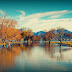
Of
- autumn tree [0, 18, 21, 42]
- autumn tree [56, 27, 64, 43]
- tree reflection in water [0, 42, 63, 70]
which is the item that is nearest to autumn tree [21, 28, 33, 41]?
autumn tree [56, 27, 64, 43]

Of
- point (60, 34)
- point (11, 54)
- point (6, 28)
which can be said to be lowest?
point (11, 54)

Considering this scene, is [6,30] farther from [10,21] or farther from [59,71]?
[59,71]

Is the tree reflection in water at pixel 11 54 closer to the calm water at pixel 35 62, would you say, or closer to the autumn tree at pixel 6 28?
the calm water at pixel 35 62

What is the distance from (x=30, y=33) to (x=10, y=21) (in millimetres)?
77951

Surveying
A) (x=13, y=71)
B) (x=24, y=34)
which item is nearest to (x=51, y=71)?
(x=13, y=71)

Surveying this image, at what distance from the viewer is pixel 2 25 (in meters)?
47.7

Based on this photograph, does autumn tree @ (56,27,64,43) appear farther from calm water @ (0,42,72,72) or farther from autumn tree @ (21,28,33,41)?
calm water @ (0,42,72,72)

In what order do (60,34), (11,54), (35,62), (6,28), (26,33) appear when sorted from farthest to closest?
(26,33)
(60,34)
(6,28)
(11,54)
(35,62)

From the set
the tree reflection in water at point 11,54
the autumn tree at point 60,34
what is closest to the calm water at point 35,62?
the tree reflection in water at point 11,54

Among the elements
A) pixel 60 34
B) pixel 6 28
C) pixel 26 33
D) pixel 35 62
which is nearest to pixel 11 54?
pixel 35 62

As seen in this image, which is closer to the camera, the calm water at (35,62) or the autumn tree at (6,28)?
the calm water at (35,62)

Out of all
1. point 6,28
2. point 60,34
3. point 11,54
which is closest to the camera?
point 11,54

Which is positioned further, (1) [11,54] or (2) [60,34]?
(2) [60,34]

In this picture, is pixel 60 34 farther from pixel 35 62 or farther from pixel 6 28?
pixel 35 62
